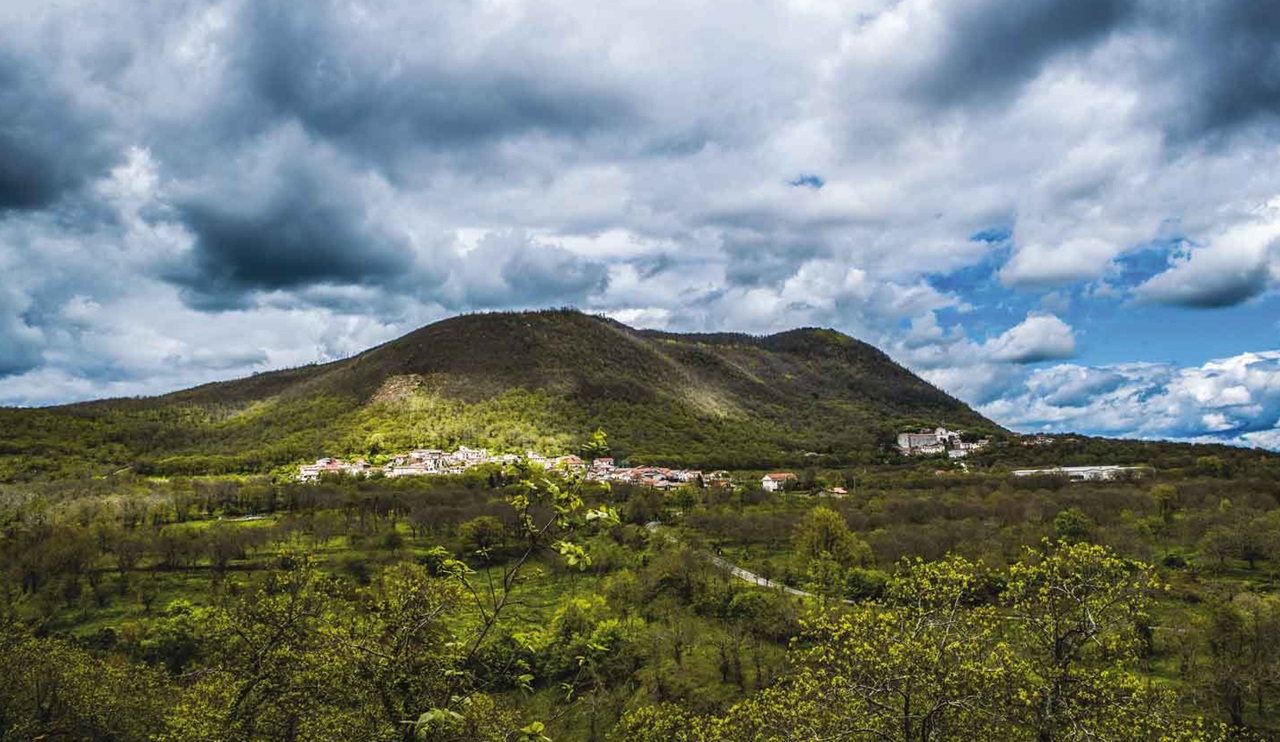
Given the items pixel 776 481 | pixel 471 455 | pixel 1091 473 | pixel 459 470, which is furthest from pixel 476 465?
pixel 1091 473

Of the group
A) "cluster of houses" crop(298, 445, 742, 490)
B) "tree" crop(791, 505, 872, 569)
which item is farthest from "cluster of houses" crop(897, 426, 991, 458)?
"tree" crop(791, 505, 872, 569)

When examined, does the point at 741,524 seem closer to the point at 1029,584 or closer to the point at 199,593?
the point at 199,593

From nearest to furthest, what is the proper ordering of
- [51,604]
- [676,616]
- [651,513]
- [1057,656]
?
1. [1057,656]
2. [676,616]
3. [51,604]
4. [651,513]

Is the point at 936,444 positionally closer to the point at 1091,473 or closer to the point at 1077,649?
the point at 1091,473

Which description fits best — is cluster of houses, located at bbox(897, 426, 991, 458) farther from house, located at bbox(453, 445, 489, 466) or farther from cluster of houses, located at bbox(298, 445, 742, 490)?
house, located at bbox(453, 445, 489, 466)

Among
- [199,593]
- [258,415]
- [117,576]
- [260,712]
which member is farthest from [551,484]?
[258,415]

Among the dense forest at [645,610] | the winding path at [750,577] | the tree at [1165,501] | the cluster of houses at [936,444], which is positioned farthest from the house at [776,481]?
the cluster of houses at [936,444]
